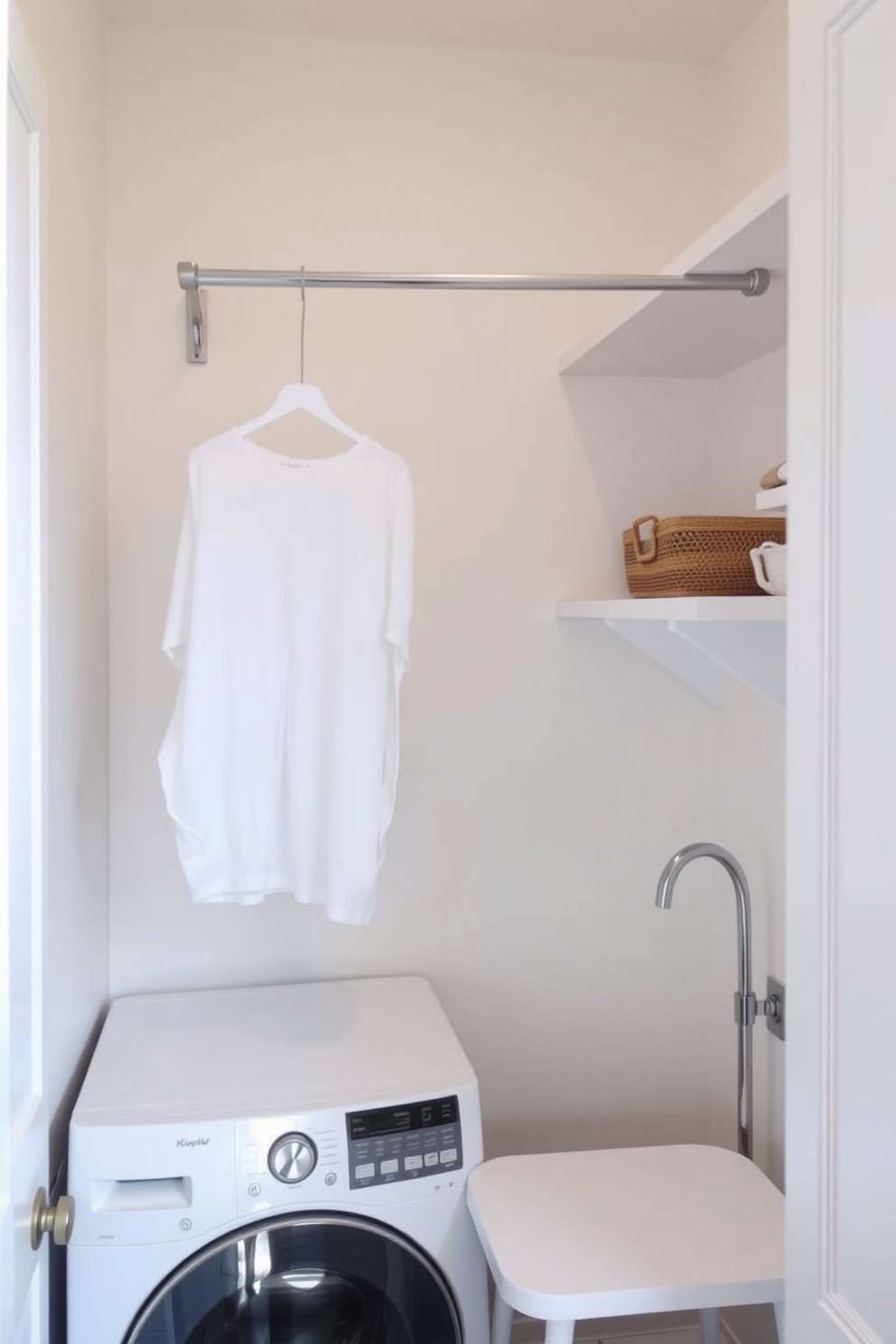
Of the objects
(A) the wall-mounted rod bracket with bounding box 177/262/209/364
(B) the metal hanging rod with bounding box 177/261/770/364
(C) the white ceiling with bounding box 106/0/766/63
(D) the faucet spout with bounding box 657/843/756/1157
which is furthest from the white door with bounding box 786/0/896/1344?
(A) the wall-mounted rod bracket with bounding box 177/262/209/364

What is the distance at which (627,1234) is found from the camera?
1.51 meters

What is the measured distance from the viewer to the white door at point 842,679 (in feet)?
2.72

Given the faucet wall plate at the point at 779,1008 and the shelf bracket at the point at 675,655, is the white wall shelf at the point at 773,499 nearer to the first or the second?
the shelf bracket at the point at 675,655

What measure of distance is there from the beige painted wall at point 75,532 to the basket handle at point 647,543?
0.98m

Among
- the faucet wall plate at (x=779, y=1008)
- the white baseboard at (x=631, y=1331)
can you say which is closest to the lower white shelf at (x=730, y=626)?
the faucet wall plate at (x=779, y=1008)

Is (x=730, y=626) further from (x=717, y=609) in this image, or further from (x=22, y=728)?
(x=22, y=728)

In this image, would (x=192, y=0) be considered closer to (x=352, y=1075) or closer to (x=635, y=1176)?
(x=352, y=1075)

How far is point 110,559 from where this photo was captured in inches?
79.0

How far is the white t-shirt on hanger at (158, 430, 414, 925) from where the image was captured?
5.30 feet

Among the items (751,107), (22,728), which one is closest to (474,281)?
(751,107)

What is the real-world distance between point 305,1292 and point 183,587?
1064 mm

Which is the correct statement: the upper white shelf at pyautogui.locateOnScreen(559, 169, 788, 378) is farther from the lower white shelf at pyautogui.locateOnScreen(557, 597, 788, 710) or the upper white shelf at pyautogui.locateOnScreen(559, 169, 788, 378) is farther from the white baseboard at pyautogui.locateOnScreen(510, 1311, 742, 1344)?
the white baseboard at pyautogui.locateOnScreen(510, 1311, 742, 1344)

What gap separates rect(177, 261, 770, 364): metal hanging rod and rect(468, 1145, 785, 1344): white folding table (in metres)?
1.37

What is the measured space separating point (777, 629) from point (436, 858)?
0.85 meters
